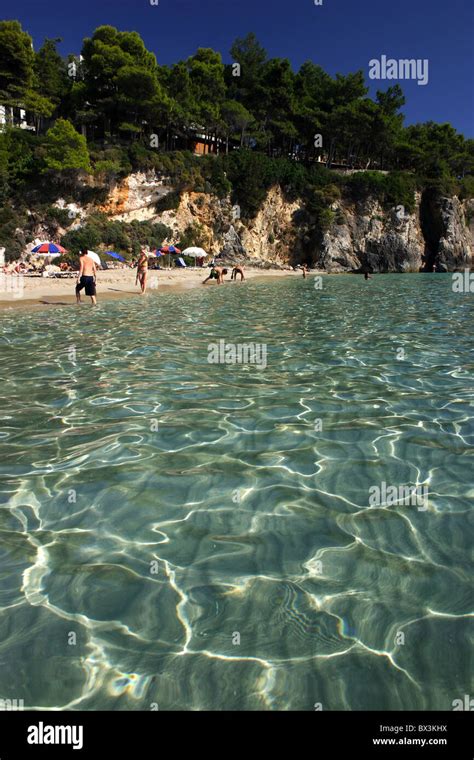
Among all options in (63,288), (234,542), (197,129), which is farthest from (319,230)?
(234,542)

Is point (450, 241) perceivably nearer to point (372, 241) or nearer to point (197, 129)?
point (372, 241)

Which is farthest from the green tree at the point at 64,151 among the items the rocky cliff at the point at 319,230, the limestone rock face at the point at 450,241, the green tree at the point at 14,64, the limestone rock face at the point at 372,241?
the limestone rock face at the point at 450,241

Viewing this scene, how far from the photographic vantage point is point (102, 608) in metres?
3.01

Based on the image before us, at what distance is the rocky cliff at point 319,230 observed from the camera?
52.6 m

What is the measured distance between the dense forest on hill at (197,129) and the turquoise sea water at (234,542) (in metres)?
43.8

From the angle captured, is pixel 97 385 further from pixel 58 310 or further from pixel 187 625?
pixel 58 310

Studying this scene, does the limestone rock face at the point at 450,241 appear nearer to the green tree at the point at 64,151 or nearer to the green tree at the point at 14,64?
the green tree at the point at 64,151

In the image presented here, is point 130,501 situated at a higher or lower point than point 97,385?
lower

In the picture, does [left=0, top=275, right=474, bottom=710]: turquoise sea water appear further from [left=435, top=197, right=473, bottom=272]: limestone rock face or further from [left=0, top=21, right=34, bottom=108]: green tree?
[left=435, top=197, right=473, bottom=272]: limestone rock face

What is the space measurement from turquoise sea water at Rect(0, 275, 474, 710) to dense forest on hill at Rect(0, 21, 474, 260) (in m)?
43.8

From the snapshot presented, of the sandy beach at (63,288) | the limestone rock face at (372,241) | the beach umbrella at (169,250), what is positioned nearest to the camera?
the sandy beach at (63,288)

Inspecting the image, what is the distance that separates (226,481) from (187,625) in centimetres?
185

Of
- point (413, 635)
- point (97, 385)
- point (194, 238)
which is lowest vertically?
point (413, 635)
